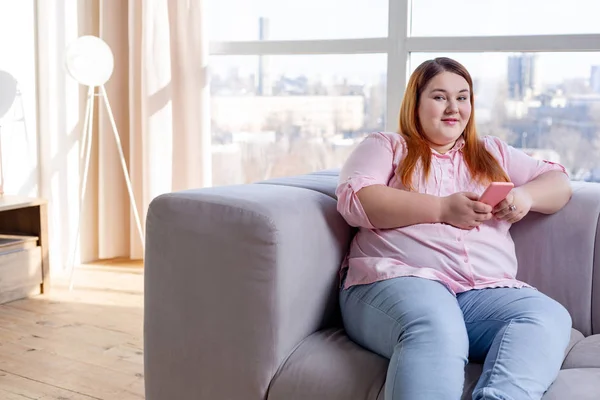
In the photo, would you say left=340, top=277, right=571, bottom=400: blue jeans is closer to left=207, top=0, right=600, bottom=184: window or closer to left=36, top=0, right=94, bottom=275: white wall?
left=207, top=0, right=600, bottom=184: window

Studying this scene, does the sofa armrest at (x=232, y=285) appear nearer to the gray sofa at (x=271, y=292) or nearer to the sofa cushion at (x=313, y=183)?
the gray sofa at (x=271, y=292)

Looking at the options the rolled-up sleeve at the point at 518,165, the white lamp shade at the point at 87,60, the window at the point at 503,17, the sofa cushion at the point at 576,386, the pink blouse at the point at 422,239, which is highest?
the window at the point at 503,17

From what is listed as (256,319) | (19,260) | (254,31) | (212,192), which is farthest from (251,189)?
(254,31)

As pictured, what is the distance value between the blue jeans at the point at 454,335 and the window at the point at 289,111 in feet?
6.48

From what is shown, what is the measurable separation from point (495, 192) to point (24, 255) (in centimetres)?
219

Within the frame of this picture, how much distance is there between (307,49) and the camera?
363 centimetres

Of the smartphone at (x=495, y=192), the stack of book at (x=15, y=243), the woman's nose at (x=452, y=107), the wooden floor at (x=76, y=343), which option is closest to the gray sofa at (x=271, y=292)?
the smartphone at (x=495, y=192)

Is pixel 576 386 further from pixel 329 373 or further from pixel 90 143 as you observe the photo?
pixel 90 143

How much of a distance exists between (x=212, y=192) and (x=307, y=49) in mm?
2034

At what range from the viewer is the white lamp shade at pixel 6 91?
3.54 meters

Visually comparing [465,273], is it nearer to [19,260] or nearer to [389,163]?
[389,163]

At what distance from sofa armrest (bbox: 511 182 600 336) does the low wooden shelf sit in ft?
6.92

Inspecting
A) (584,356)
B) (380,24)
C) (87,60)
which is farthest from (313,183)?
(87,60)

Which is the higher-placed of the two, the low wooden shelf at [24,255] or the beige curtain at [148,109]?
the beige curtain at [148,109]
